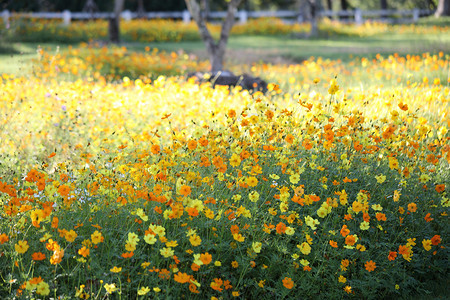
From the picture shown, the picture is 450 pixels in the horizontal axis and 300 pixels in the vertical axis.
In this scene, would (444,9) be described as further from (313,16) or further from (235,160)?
(235,160)

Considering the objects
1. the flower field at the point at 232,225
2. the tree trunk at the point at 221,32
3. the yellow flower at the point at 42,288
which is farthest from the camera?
the tree trunk at the point at 221,32

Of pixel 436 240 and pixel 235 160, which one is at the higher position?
pixel 235 160

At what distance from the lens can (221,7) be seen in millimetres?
35219

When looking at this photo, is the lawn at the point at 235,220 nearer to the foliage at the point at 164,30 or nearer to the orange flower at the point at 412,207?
the orange flower at the point at 412,207

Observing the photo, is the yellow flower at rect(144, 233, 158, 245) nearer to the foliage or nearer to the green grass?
the green grass

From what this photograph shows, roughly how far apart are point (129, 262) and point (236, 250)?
77cm

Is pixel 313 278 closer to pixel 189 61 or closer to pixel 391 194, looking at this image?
pixel 391 194

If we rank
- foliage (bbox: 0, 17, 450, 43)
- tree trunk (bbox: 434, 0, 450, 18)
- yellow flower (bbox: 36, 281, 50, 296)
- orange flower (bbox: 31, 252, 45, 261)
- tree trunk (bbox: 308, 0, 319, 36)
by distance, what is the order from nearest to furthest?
yellow flower (bbox: 36, 281, 50, 296) → orange flower (bbox: 31, 252, 45, 261) → foliage (bbox: 0, 17, 450, 43) → tree trunk (bbox: 308, 0, 319, 36) → tree trunk (bbox: 434, 0, 450, 18)

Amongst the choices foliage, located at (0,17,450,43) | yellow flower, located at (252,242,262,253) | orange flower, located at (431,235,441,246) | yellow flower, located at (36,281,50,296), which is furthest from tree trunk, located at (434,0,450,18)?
yellow flower, located at (36,281,50,296)

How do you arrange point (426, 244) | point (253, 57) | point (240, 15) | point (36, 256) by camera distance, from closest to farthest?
point (36, 256), point (426, 244), point (253, 57), point (240, 15)

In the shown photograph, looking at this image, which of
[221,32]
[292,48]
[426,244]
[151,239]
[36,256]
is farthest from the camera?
[292,48]

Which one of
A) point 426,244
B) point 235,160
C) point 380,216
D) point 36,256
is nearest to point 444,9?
point 426,244

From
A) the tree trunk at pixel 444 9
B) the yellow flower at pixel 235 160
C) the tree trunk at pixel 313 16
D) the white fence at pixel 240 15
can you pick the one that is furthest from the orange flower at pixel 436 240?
the tree trunk at pixel 444 9

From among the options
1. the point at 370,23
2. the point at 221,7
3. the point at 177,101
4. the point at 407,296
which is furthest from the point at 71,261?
the point at 221,7
